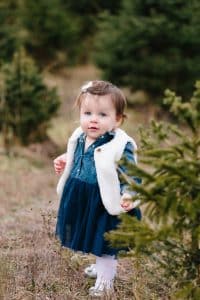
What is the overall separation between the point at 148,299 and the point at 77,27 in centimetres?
1170

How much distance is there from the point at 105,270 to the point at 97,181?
57cm

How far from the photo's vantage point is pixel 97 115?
13.8ft

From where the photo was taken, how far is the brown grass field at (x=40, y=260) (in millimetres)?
4199

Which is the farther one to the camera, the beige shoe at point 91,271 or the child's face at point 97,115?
the beige shoe at point 91,271

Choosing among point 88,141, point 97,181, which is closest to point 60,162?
point 88,141

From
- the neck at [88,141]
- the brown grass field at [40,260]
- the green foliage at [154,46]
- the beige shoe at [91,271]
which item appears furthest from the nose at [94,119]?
the green foliage at [154,46]

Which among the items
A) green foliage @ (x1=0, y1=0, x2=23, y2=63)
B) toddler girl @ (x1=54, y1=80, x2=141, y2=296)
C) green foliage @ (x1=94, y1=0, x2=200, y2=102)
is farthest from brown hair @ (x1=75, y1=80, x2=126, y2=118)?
green foliage @ (x1=0, y1=0, x2=23, y2=63)

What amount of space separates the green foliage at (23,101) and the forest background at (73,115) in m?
0.01

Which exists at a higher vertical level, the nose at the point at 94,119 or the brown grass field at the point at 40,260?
the nose at the point at 94,119

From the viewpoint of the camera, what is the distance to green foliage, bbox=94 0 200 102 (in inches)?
420

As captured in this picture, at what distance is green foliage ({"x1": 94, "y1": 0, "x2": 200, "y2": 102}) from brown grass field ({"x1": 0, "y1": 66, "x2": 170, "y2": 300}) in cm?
356

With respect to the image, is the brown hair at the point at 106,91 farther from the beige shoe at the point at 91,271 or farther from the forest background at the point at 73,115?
the beige shoe at the point at 91,271

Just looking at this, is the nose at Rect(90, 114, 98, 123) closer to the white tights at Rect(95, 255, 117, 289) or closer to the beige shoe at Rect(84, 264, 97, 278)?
the white tights at Rect(95, 255, 117, 289)

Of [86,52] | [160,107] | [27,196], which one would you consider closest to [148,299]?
[27,196]
